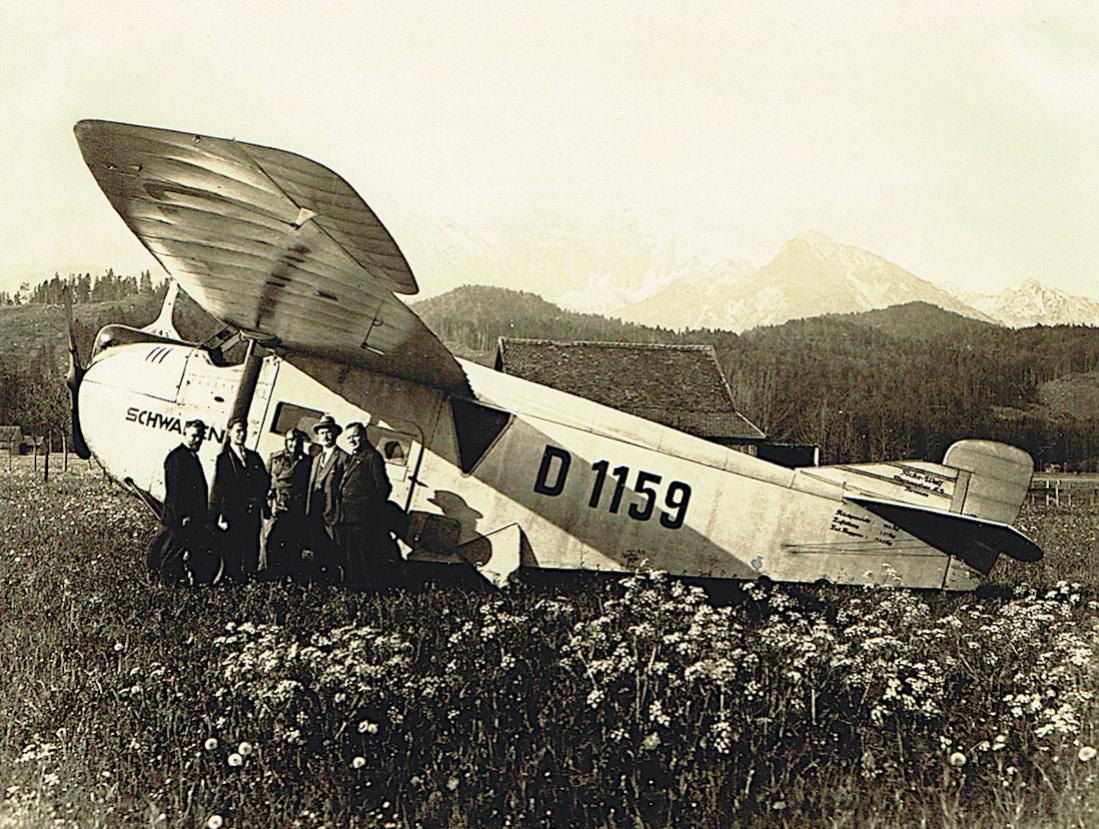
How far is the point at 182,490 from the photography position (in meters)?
6.45

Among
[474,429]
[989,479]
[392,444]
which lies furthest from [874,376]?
[392,444]

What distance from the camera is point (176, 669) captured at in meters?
4.66

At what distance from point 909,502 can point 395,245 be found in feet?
15.8

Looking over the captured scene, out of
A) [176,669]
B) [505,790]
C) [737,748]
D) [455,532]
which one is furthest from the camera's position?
[455,532]

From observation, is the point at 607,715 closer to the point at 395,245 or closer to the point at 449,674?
the point at 449,674

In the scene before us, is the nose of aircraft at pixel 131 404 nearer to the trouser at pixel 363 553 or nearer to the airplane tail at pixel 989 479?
the trouser at pixel 363 553

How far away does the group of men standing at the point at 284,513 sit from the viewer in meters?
6.40

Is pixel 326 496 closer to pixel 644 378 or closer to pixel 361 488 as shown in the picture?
pixel 361 488

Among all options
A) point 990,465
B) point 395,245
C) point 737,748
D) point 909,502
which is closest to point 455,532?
point 395,245

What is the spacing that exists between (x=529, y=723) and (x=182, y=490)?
375 centimetres

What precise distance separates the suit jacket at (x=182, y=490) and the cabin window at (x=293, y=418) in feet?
2.32

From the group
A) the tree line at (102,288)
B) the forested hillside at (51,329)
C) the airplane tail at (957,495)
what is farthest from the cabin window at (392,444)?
the tree line at (102,288)

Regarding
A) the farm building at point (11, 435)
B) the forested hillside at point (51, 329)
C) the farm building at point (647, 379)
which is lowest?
the farm building at point (11, 435)

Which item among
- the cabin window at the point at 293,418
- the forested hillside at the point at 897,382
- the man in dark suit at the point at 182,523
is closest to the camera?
the man in dark suit at the point at 182,523
